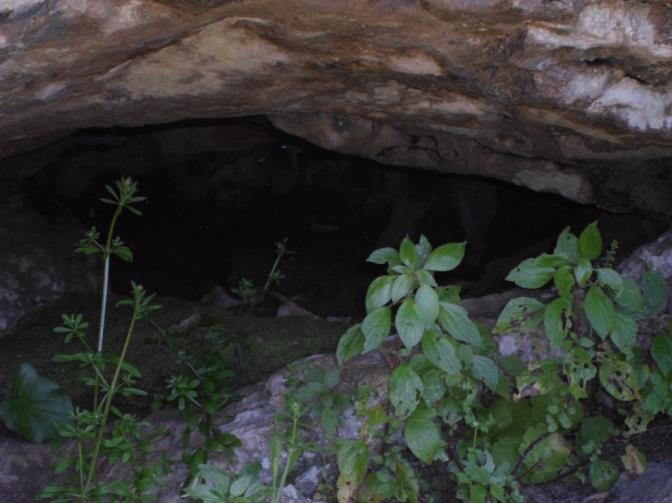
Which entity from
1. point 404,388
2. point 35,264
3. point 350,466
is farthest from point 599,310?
point 35,264

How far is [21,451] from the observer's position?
2094 millimetres

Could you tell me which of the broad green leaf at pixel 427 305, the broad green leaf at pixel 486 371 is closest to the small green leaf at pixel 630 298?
the broad green leaf at pixel 486 371

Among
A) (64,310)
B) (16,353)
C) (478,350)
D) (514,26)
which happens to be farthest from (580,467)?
(64,310)

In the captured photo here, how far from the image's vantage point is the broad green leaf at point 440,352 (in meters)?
1.75

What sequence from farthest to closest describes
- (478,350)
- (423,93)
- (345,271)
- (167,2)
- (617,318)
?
(345,271), (423,93), (478,350), (617,318), (167,2)

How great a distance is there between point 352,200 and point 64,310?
58.1 inches

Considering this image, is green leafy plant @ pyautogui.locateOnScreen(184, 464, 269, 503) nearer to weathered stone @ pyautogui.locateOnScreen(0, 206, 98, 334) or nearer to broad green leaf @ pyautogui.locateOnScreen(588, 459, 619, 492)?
broad green leaf @ pyautogui.locateOnScreen(588, 459, 619, 492)

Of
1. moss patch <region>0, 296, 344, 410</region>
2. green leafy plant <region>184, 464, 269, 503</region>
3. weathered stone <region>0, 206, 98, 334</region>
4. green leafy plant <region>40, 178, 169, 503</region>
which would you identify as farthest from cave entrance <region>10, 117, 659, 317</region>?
green leafy plant <region>184, 464, 269, 503</region>

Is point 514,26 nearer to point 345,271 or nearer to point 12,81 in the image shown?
point 12,81

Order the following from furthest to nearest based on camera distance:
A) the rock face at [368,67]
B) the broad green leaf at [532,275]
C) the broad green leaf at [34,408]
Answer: the broad green leaf at [34,408]
the broad green leaf at [532,275]
the rock face at [368,67]

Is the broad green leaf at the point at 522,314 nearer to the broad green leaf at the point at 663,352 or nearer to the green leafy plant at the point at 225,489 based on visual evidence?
the broad green leaf at the point at 663,352

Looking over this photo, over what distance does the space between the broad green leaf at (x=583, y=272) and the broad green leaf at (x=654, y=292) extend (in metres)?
0.22

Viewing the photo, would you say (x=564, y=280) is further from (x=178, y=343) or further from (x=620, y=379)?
(x=178, y=343)

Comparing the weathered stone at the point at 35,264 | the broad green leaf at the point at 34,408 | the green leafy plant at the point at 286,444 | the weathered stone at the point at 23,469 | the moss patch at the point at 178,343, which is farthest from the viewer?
the weathered stone at the point at 35,264
